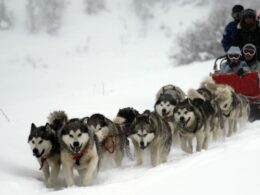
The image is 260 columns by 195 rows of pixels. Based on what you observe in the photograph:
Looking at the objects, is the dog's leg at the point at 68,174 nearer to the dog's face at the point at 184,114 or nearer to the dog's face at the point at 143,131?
the dog's face at the point at 143,131

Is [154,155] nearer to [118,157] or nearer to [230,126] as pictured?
[118,157]

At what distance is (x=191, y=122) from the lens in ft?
21.9

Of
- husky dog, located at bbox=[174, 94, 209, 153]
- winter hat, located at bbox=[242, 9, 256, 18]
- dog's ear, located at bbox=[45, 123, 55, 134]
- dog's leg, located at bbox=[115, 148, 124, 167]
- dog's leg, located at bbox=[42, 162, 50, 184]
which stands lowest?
dog's leg, located at bbox=[115, 148, 124, 167]

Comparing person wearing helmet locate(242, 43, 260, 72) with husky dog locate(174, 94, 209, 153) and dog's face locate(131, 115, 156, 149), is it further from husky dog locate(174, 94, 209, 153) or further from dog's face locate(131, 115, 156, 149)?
dog's face locate(131, 115, 156, 149)

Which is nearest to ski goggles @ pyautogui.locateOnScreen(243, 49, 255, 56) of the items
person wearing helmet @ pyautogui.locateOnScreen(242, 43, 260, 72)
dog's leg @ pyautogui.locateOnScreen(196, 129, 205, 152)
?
person wearing helmet @ pyautogui.locateOnScreen(242, 43, 260, 72)

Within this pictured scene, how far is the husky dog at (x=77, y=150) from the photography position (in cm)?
507

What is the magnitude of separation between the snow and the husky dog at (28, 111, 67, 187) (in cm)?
15

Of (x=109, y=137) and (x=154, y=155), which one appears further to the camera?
(x=109, y=137)

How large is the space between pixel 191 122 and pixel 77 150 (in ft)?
7.20

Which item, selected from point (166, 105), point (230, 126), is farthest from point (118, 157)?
point (230, 126)

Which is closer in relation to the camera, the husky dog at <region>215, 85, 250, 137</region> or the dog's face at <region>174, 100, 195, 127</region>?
the dog's face at <region>174, 100, 195, 127</region>

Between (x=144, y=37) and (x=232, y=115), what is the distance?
3911 centimetres

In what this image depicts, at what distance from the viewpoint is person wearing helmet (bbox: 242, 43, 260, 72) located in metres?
9.22

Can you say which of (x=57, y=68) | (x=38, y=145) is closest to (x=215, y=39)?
(x=57, y=68)
